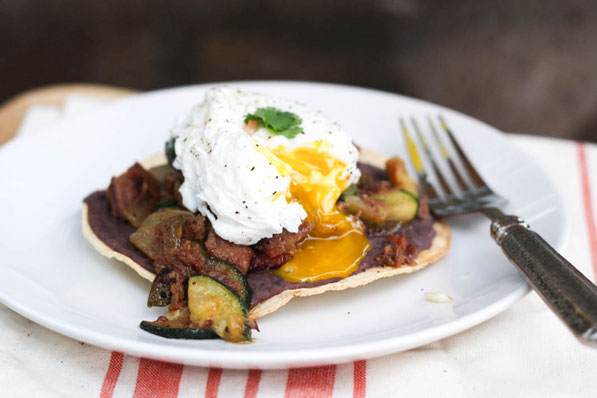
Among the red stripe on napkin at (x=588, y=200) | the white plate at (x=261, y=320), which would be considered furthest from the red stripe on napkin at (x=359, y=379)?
the red stripe on napkin at (x=588, y=200)

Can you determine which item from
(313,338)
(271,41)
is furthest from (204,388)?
(271,41)

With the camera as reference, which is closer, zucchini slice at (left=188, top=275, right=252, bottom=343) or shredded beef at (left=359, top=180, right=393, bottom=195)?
zucchini slice at (left=188, top=275, right=252, bottom=343)

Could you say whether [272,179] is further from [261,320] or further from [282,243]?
[261,320]

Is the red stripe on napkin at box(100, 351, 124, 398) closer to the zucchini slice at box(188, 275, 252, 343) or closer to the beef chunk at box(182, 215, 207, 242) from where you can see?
the zucchini slice at box(188, 275, 252, 343)

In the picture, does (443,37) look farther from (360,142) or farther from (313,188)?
(313,188)

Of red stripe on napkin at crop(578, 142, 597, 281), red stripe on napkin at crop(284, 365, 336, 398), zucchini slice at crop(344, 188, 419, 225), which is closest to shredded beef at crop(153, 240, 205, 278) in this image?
red stripe on napkin at crop(284, 365, 336, 398)

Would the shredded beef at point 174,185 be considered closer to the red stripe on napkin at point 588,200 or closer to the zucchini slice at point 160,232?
the zucchini slice at point 160,232

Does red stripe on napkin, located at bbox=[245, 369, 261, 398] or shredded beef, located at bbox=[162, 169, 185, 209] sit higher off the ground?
shredded beef, located at bbox=[162, 169, 185, 209]
